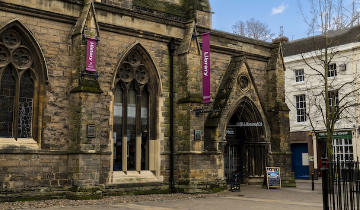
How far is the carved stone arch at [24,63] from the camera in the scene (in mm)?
13031

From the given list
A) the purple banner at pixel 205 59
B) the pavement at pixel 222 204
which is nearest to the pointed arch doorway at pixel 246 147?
the purple banner at pixel 205 59

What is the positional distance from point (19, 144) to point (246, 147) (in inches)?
431

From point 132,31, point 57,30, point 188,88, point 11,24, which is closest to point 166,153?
point 188,88

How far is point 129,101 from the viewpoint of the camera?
630 inches

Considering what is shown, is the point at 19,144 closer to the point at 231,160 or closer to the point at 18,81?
the point at 18,81

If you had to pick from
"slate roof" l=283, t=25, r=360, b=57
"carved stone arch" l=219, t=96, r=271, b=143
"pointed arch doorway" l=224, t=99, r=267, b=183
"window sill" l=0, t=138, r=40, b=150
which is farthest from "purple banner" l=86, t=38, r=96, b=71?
"slate roof" l=283, t=25, r=360, b=57

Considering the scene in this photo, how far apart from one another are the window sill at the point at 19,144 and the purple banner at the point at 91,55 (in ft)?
9.81

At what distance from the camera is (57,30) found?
1395 centimetres

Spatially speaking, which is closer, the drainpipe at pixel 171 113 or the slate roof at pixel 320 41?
the drainpipe at pixel 171 113

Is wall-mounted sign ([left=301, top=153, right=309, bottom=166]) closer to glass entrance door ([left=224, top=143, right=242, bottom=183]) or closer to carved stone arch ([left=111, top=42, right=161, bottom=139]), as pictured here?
glass entrance door ([left=224, top=143, right=242, bottom=183])

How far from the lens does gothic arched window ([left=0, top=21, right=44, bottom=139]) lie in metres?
13.0

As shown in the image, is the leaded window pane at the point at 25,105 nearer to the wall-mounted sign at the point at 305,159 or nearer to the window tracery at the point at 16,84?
the window tracery at the point at 16,84

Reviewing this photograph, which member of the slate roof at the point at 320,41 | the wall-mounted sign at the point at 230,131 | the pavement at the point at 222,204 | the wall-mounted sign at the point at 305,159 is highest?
the slate roof at the point at 320,41

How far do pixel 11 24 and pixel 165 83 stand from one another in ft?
20.5
